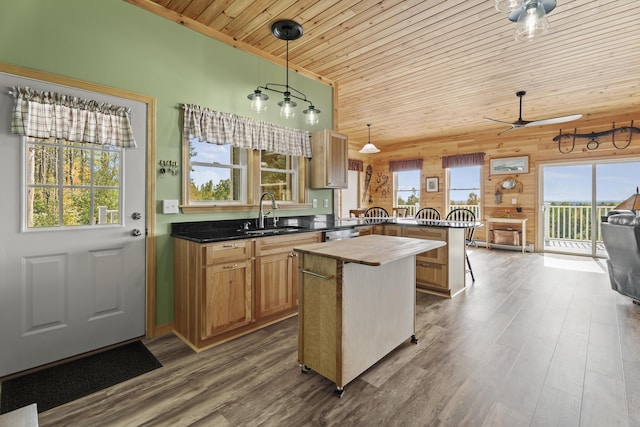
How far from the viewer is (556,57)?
3.52m

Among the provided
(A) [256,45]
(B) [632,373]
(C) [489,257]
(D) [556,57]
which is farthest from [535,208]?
(A) [256,45]

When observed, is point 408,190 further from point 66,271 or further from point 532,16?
point 66,271

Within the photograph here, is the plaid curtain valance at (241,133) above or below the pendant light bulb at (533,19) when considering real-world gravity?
below

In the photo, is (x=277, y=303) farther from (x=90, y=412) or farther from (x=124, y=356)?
(x=90, y=412)

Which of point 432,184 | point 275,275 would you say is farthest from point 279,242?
point 432,184

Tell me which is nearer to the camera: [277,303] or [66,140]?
[66,140]

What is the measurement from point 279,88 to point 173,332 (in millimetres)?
2839

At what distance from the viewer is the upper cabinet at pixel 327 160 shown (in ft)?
12.4

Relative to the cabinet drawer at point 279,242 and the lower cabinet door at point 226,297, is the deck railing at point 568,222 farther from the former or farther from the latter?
the lower cabinet door at point 226,297

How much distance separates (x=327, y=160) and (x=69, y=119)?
8.13ft

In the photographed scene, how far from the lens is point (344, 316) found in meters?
1.82

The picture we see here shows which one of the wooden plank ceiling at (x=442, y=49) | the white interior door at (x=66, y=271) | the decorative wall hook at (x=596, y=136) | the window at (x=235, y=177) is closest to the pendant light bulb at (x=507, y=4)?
the wooden plank ceiling at (x=442, y=49)

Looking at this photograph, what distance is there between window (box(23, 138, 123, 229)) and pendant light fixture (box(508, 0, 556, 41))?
310cm

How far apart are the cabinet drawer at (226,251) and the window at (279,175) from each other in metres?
1.02
